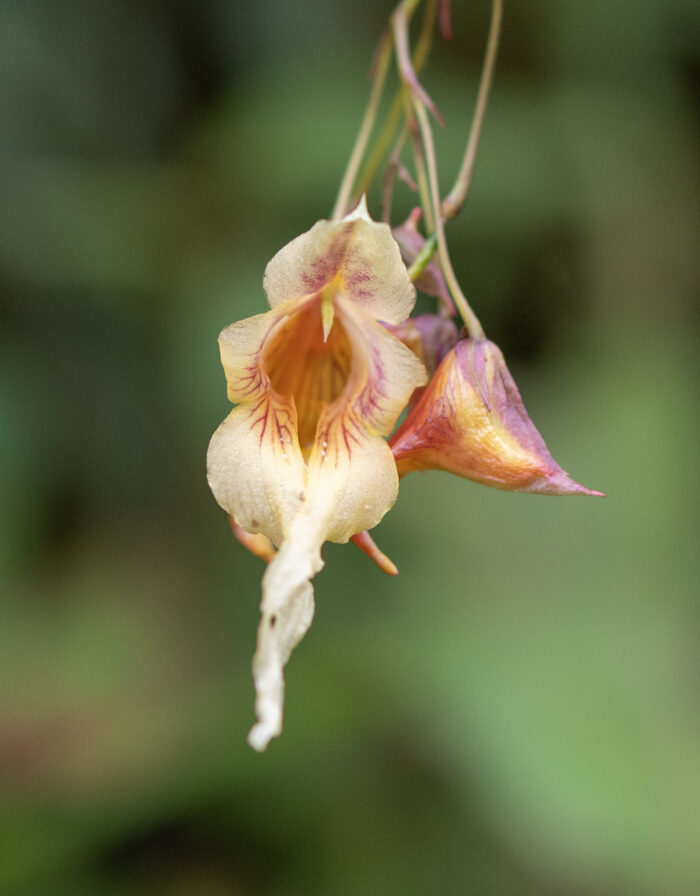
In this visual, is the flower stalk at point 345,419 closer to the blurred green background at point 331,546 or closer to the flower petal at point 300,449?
the flower petal at point 300,449

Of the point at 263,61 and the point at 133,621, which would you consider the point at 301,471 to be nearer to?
the point at 133,621

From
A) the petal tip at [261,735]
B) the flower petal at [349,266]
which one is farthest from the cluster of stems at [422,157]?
the petal tip at [261,735]

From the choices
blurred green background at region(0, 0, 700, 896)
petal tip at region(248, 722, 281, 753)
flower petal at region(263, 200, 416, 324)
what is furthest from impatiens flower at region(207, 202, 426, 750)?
blurred green background at region(0, 0, 700, 896)

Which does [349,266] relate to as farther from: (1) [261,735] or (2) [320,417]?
(1) [261,735]

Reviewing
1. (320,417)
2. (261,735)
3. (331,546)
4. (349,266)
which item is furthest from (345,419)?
(331,546)

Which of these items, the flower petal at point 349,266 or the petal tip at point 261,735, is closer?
the petal tip at point 261,735

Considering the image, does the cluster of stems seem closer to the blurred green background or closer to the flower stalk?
the flower stalk
